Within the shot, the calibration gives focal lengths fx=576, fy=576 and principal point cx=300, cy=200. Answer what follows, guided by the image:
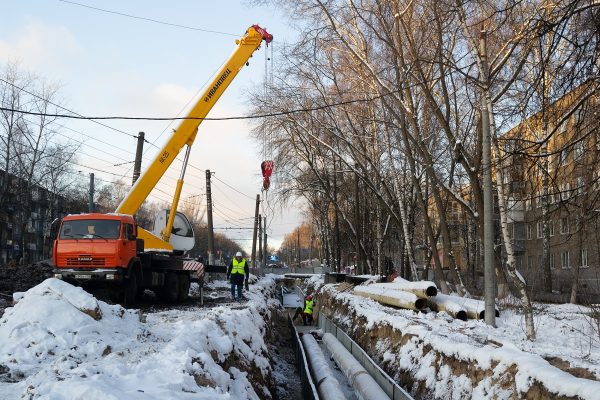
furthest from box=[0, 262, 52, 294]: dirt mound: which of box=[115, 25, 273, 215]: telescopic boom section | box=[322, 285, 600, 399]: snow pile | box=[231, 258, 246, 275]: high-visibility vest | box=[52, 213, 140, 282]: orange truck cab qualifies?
box=[322, 285, 600, 399]: snow pile

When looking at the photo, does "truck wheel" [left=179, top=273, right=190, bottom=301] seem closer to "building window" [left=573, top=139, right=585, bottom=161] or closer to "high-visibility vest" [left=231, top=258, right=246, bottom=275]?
"high-visibility vest" [left=231, top=258, right=246, bottom=275]

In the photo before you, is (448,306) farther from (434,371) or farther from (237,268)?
(237,268)

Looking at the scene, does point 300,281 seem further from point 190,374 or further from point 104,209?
point 190,374

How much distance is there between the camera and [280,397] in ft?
35.7

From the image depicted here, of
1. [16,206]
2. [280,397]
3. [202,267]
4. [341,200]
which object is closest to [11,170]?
[16,206]

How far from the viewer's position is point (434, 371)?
8.81 metres

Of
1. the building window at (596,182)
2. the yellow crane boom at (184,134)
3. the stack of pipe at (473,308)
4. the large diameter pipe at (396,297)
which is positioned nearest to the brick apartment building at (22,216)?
the yellow crane boom at (184,134)

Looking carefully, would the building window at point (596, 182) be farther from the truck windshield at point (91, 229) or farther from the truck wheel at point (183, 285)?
the truck wheel at point (183, 285)

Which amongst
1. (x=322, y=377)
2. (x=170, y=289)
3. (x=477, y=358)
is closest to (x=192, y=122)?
(x=170, y=289)

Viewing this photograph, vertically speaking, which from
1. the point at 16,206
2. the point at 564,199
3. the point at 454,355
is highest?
the point at 16,206

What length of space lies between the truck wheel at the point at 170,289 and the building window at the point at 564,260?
2655cm

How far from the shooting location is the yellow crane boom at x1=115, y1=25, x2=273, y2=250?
17.4m

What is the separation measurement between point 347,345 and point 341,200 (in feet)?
99.4

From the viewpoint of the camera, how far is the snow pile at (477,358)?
6.13m
